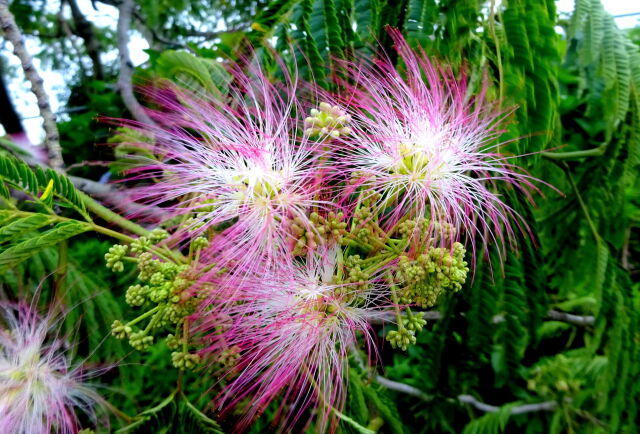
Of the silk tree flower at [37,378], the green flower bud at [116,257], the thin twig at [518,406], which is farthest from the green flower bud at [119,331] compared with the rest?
the thin twig at [518,406]

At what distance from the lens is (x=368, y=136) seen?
161 centimetres

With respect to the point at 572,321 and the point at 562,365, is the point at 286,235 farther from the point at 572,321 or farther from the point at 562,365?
the point at 562,365

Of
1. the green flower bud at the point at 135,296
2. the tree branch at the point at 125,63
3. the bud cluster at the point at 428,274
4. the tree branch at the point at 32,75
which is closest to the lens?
the bud cluster at the point at 428,274

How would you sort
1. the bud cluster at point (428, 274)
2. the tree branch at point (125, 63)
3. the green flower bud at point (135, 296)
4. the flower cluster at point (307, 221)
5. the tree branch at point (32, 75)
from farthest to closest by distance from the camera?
the tree branch at point (125, 63), the tree branch at point (32, 75), the green flower bud at point (135, 296), the flower cluster at point (307, 221), the bud cluster at point (428, 274)

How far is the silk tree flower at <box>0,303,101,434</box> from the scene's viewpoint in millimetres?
1781

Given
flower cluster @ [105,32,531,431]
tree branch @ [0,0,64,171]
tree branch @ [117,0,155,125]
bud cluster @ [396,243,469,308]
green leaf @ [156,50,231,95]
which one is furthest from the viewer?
tree branch @ [117,0,155,125]

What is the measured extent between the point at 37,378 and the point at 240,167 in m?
1.10

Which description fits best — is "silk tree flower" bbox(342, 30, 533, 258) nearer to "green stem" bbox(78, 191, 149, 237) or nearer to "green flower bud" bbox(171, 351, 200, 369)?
"green flower bud" bbox(171, 351, 200, 369)

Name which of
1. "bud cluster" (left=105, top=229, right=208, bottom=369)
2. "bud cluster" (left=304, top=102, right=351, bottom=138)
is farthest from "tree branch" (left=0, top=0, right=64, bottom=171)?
"bud cluster" (left=304, top=102, right=351, bottom=138)

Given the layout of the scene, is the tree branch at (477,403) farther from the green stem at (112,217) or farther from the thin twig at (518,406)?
the green stem at (112,217)

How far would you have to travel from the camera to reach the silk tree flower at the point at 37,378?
5.84ft

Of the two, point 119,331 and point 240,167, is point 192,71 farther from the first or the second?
point 119,331

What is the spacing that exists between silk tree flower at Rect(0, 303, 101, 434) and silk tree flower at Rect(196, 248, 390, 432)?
0.61 metres

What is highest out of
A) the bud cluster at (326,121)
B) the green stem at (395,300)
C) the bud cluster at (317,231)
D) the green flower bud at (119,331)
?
the bud cluster at (326,121)
